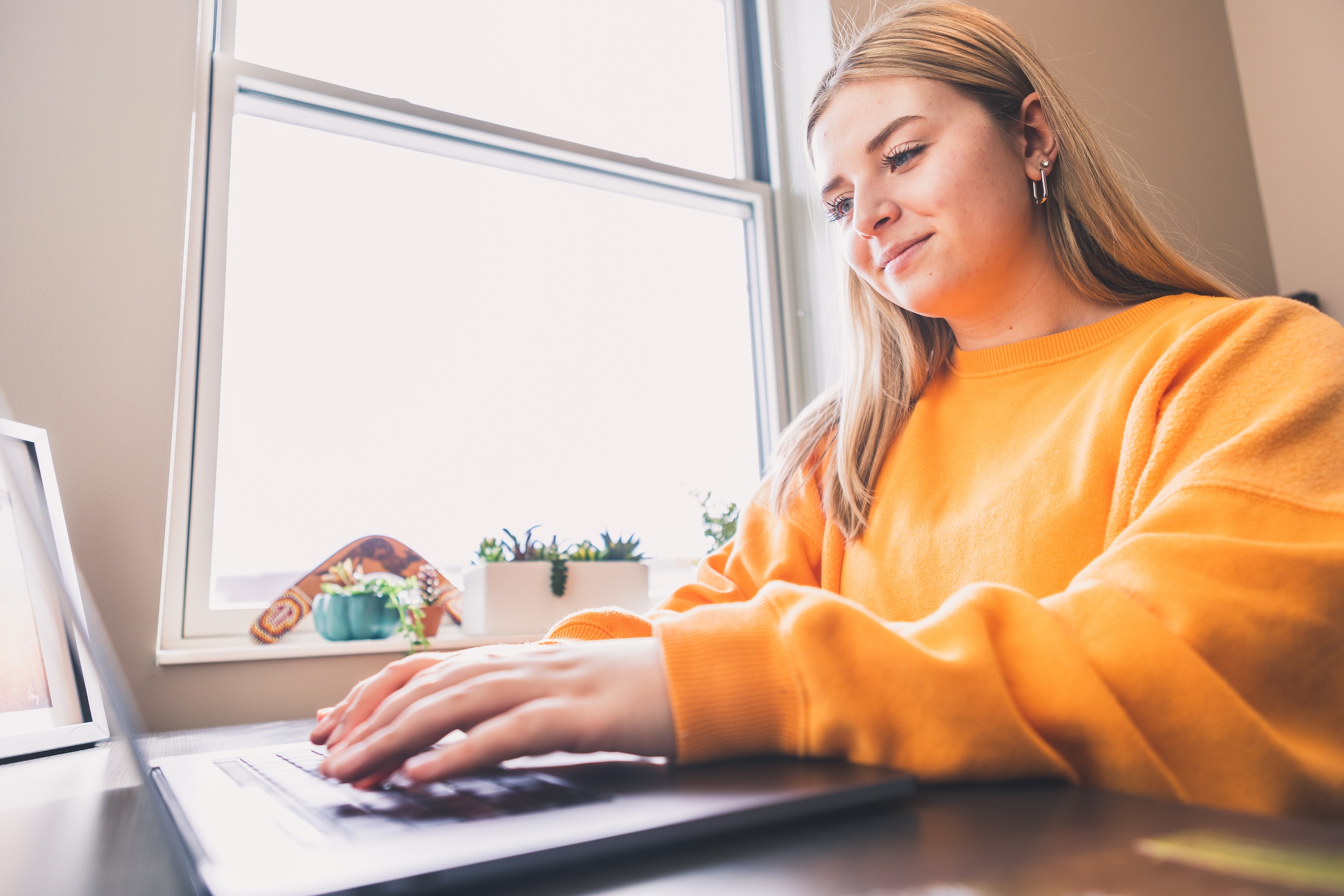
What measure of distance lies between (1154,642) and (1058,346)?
0.56m

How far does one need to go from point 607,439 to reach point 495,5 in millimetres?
1016

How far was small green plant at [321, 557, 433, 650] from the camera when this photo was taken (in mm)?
1312

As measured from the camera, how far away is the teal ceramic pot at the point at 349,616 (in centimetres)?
130

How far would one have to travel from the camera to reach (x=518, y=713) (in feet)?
1.18

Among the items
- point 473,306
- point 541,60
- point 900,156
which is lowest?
point 900,156

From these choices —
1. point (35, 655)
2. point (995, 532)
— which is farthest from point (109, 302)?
point (995, 532)

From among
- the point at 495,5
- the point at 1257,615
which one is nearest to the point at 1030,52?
the point at 1257,615

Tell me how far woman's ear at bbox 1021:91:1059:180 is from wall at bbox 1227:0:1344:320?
1946 mm

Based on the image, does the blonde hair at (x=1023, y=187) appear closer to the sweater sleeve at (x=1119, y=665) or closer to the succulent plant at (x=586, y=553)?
Answer: the sweater sleeve at (x=1119, y=665)

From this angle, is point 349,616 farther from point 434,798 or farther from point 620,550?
point 434,798

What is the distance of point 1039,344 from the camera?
0.92 metres

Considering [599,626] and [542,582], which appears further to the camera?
[542,582]

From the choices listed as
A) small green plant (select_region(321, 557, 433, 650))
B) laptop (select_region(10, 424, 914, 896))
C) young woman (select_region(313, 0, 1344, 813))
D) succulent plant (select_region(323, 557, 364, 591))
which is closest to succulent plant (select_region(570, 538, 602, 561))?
small green plant (select_region(321, 557, 433, 650))

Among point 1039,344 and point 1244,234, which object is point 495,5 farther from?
point 1244,234
